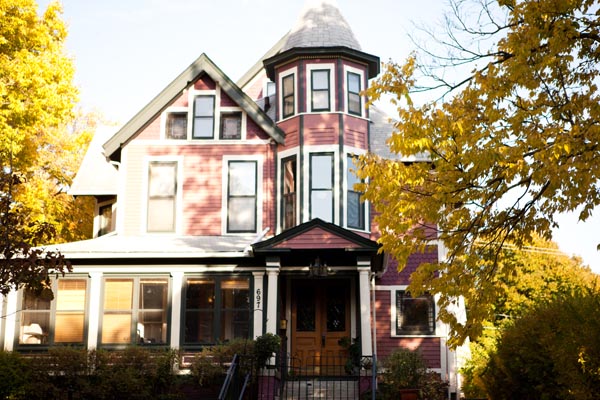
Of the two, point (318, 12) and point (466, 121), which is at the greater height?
point (318, 12)

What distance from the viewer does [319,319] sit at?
21.2 meters

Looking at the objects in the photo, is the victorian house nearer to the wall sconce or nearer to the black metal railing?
the wall sconce

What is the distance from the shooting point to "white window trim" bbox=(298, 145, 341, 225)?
69.6ft

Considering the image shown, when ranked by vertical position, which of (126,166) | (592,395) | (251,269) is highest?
(126,166)

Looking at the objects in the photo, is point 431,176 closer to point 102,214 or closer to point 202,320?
point 202,320

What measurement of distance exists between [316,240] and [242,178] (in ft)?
14.2

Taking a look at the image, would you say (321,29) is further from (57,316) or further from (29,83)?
(57,316)

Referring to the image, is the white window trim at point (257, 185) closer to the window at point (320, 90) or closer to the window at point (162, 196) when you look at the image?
the window at point (162, 196)

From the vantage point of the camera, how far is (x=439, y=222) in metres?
13.4

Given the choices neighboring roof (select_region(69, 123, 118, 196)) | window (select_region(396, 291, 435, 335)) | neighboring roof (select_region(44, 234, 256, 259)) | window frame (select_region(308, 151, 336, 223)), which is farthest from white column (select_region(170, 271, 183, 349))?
window (select_region(396, 291, 435, 335))

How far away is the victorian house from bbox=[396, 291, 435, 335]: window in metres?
0.03

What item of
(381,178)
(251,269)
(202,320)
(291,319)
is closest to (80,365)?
(202,320)

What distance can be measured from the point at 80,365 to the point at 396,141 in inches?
367

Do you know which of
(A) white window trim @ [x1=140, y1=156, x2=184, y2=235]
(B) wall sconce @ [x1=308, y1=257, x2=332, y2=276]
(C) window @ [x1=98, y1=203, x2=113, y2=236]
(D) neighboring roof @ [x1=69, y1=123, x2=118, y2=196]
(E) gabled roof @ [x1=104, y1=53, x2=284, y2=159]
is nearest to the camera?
(B) wall sconce @ [x1=308, y1=257, x2=332, y2=276]
